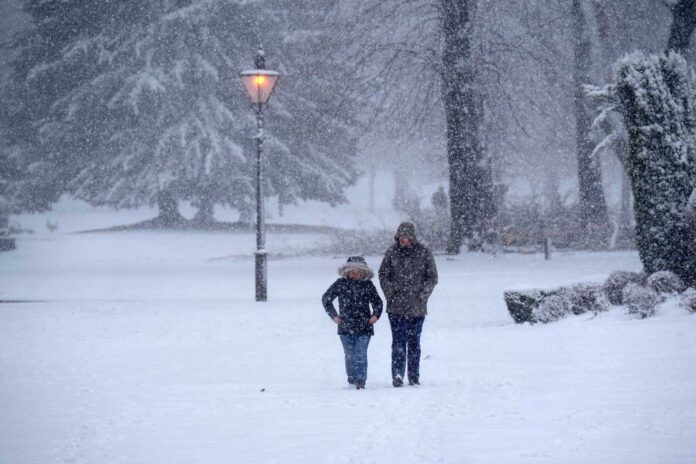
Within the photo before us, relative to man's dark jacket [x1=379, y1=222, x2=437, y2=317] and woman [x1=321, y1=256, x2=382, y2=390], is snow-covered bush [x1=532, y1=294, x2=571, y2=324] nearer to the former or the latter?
man's dark jacket [x1=379, y1=222, x2=437, y2=317]

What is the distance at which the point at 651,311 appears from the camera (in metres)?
11.9

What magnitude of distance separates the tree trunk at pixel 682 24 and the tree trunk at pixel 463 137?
5.41 metres

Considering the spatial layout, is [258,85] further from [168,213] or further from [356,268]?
[168,213]

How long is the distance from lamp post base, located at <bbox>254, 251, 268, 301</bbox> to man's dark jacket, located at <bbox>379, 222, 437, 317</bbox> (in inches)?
319

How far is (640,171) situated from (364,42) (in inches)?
486

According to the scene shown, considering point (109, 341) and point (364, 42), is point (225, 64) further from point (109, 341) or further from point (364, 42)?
point (109, 341)

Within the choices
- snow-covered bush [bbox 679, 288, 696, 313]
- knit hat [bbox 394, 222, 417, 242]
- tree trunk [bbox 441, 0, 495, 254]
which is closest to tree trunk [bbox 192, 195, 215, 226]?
tree trunk [bbox 441, 0, 495, 254]

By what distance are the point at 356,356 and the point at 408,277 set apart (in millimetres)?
916

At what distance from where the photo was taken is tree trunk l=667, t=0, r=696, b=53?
2341 cm

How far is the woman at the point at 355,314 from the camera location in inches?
335

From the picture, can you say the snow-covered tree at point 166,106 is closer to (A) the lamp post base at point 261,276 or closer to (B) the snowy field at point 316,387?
(A) the lamp post base at point 261,276

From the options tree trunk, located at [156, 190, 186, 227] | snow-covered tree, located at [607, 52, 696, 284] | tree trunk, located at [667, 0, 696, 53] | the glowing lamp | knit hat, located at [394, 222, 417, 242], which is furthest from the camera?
tree trunk, located at [156, 190, 186, 227]

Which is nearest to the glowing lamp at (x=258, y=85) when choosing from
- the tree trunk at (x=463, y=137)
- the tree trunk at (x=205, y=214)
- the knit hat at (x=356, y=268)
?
the tree trunk at (x=463, y=137)

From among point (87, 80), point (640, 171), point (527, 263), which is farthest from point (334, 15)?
point (87, 80)
